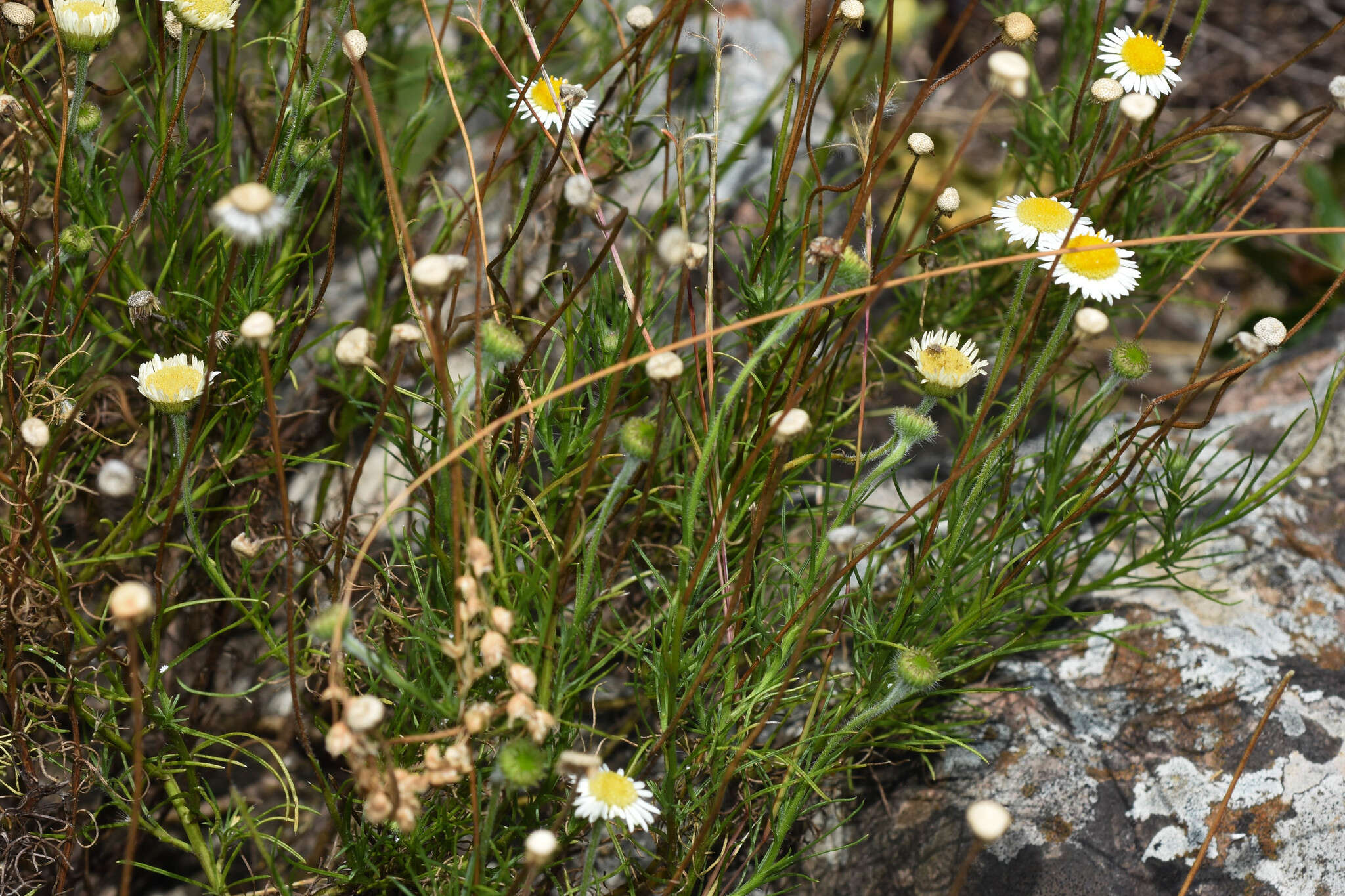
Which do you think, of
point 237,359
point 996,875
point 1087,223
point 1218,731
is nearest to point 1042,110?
point 1087,223

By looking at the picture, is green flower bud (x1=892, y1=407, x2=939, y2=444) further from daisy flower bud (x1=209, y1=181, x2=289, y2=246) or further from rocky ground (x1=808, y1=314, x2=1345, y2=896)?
daisy flower bud (x1=209, y1=181, x2=289, y2=246)

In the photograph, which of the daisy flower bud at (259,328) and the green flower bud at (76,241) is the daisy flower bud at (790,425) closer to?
the daisy flower bud at (259,328)

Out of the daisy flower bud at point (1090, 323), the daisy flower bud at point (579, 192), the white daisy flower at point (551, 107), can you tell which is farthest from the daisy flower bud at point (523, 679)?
the white daisy flower at point (551, 107)

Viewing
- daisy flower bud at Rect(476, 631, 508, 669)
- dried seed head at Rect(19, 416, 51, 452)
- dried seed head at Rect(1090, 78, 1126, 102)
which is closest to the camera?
daisy flower bud at Rect(476, 631, 508, 669)

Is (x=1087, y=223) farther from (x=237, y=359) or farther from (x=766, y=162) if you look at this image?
(x=237, y=359)

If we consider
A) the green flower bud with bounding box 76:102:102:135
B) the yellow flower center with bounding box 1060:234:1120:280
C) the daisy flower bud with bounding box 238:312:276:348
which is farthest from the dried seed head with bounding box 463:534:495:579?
the green flower bud with bounding box 76:102:102:135

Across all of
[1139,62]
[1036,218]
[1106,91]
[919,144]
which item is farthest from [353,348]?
[1139,62]

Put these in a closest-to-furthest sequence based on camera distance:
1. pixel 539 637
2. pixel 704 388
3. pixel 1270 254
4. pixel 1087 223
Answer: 1. pixel 539 637
2. pixel 1087 223
3. pixel 704 388
4. pixel 1270 254
